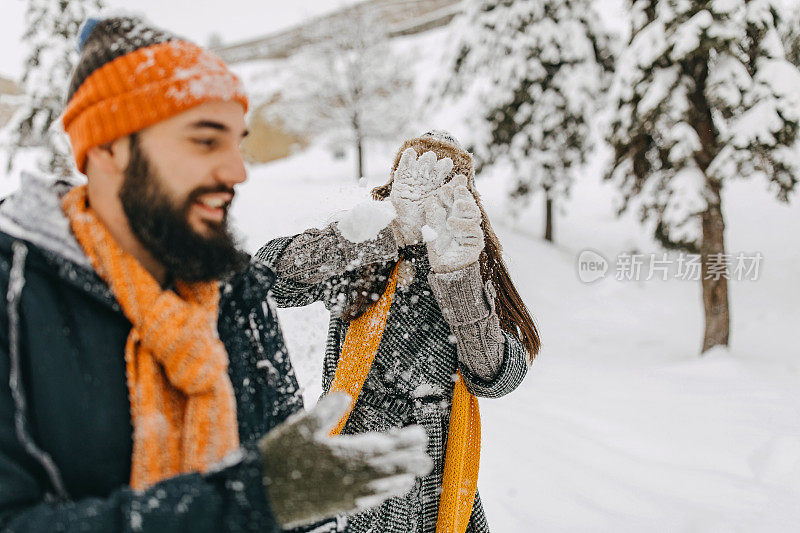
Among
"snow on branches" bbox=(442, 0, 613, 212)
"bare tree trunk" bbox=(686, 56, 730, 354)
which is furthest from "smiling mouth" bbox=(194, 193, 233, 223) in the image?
"snow on branches" bbox=(442, 0, 613, 212)

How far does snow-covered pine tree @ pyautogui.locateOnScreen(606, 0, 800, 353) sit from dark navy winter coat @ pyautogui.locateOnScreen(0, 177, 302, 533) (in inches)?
297

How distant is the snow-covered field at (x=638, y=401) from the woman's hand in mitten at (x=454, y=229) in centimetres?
57

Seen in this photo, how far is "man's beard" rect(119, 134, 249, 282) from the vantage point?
1.12m

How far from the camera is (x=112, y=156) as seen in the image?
3.78ft

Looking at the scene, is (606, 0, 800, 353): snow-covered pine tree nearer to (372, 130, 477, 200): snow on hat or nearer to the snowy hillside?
the snowy hillside

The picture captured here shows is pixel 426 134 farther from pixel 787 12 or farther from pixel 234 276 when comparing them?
pixel 787 12

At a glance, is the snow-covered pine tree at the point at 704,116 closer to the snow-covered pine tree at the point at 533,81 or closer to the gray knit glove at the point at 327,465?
the snow-covered pine tree at the point at 533,81

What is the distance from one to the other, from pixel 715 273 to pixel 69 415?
334 inches

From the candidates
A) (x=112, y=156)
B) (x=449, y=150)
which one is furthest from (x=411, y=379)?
(x=112, y=156)

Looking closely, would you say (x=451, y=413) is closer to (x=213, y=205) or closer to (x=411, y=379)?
(x=411, y=379)

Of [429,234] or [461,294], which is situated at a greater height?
[429,234]

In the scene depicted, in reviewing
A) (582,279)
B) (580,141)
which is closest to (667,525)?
(582,279)

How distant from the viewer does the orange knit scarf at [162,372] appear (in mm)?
1056

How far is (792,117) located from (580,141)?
21.4 feet
